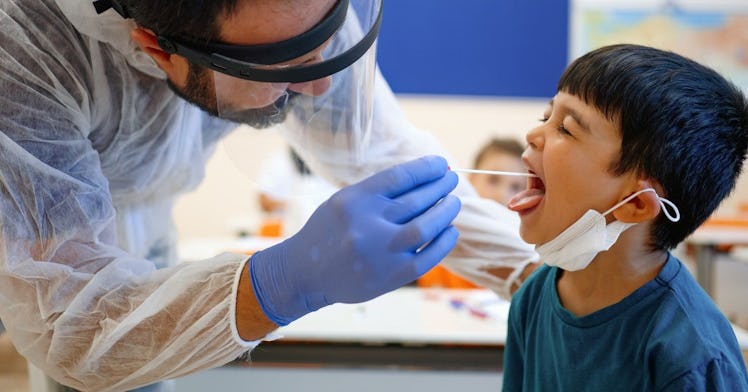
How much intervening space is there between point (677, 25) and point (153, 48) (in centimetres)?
534

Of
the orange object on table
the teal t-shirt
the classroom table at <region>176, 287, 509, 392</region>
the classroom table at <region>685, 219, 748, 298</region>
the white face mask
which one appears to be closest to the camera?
the teal t-shirt

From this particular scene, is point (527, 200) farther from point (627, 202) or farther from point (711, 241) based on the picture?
point (711, 241)

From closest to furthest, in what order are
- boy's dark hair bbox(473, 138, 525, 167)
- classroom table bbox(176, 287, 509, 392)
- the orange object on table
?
classroom table bbox(176, 287, 509, 392) < the orange object on table < boy's dark hair bbox(473, 138, 525, 167)

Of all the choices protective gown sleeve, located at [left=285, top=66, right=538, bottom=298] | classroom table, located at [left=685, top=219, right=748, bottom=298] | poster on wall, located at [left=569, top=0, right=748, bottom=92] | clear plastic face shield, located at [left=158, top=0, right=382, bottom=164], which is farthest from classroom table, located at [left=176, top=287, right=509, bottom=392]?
poster on wall, located at [left=569, top=0, right=748, bottom=92]

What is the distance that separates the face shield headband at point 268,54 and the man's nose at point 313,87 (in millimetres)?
63

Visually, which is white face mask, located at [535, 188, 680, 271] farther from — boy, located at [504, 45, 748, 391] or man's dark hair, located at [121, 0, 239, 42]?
man's dark hair, located at [121, 0, 239, 42]

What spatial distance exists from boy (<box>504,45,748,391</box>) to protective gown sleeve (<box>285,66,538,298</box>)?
22cm

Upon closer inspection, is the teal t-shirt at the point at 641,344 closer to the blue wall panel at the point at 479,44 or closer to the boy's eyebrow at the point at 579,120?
the boy's eyebrow at the point at 579,120

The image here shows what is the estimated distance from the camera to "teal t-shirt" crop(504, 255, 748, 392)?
1.03 meters

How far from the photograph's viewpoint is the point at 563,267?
1.19 metres

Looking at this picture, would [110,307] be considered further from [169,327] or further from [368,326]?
[368,326]

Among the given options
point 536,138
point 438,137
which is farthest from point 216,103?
point 438,137

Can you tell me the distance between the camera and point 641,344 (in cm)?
110

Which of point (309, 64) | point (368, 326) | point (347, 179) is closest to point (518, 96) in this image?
point (368, 326)
